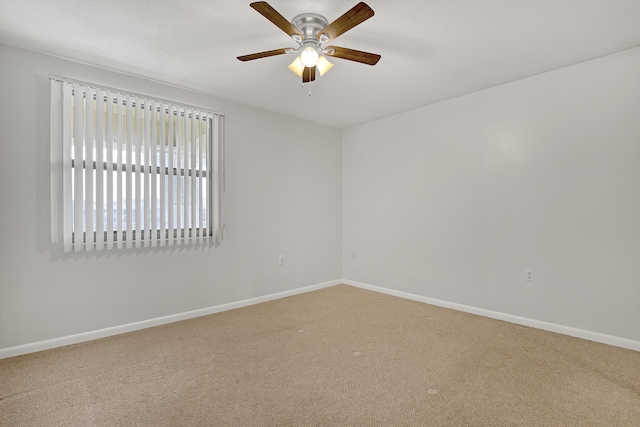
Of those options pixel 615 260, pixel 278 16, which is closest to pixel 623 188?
pixel 615 260

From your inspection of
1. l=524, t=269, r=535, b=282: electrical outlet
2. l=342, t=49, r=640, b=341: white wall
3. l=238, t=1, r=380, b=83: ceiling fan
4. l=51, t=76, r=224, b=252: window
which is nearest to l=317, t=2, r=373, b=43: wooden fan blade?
l=238, t=1, r=380, b=83: ceiling fan

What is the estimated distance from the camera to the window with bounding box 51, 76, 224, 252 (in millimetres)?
2748

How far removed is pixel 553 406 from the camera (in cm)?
188

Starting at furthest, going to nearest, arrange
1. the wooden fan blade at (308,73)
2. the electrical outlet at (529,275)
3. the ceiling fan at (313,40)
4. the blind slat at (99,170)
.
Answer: the electrical outlet at (529,275)
the blind slat at (99,170)
the wooden fan blade at (308,73)
the ceiling fan at (313,40)

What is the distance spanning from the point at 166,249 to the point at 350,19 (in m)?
2.71

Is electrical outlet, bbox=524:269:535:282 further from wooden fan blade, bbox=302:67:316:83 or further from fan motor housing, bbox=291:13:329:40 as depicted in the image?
fan motor housing, bbox=291:13:329:40

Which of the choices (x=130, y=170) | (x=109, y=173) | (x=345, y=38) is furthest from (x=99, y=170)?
(x=345, y=38)

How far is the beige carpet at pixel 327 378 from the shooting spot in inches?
71.1

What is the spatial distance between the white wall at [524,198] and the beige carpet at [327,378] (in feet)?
1.41

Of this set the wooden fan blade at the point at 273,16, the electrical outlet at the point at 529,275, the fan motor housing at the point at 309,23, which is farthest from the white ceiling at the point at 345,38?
the electrical outlet at the point at 529,275

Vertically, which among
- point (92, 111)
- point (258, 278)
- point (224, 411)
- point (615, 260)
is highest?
point (92, 111)

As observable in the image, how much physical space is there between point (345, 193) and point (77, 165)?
11.0ft

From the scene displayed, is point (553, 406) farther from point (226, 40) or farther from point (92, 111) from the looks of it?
point (92, 111)

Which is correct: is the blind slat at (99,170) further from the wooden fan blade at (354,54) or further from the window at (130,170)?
the wooden fan blade at (354,54)
